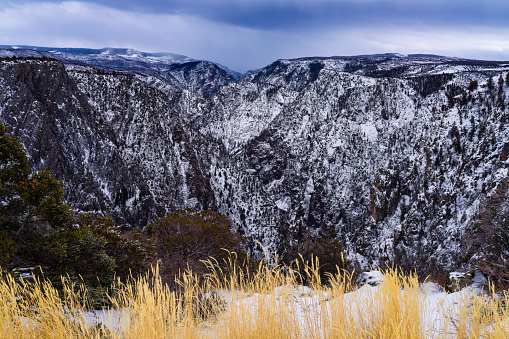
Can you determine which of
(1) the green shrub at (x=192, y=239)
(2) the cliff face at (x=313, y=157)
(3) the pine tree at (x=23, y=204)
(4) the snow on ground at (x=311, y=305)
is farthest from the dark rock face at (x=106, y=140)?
(4) the snow on ground at (x=311, y=305)

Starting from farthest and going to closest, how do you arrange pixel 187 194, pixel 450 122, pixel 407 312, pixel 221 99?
pixel 221 99
pixel 187 194
pixel 450 122
pixel 407 312

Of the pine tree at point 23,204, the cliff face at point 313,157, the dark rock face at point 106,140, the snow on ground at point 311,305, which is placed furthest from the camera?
the dark rock face at point 106,140

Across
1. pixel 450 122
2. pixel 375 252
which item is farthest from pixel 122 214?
pixel 450 122

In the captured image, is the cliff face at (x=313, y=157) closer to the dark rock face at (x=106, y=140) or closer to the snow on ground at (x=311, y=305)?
the dark rock face at (x=106, y=140)

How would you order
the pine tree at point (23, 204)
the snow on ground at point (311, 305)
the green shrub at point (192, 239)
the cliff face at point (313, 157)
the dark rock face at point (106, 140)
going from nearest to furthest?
the snow on ground at point (311, 305) < the pine tree at point (23, 204) < the green shrub at point (192, 239) < the cliff face at point (313, 157) < the dark rock face at point (106, 140)

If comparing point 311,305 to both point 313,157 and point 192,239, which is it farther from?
point 313,157

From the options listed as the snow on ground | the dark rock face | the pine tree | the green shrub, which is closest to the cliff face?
the dark rock face

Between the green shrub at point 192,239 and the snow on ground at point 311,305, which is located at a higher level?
the snow on ground at point 311,305

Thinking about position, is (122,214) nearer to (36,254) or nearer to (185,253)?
(185,253)

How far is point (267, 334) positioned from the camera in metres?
2.71

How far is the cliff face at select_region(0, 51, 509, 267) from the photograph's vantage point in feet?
96.1

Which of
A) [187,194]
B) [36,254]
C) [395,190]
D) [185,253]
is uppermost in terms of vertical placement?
[36,254]

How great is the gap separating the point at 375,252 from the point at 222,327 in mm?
43014

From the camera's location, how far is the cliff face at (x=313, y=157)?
29297mm
